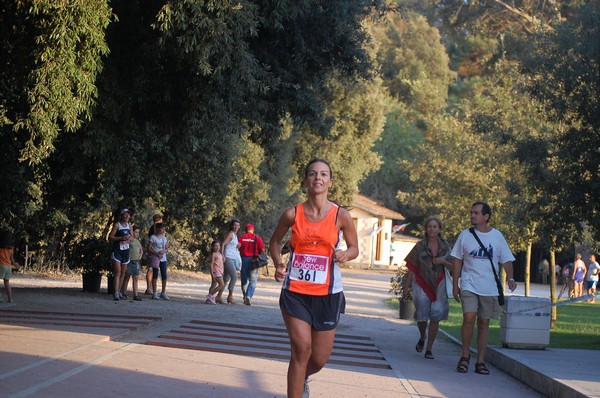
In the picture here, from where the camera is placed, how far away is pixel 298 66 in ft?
52.6

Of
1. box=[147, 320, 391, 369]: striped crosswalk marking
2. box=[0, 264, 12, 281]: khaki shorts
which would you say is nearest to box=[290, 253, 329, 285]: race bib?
box=[147, 320, 391, 369]: striped crosswalk marking

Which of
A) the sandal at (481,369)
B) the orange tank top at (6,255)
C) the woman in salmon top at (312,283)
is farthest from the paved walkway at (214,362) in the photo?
the woman in salmon top at (312,283)

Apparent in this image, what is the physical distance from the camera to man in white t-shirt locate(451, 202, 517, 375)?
38.3ft

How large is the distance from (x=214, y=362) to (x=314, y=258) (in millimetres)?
3857

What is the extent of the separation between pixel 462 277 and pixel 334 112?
31.1 m

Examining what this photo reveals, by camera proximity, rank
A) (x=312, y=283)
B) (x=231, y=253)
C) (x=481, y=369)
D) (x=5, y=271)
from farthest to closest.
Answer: (x=231, y=253) < (x=5, y=271) < (x=481, y=369) < (x=312, y=283)

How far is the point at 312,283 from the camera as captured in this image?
24.4 feet

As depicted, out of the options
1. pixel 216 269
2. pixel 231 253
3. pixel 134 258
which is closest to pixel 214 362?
pixel 134 258

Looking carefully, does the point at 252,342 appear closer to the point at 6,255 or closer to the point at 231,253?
the point at 6,255

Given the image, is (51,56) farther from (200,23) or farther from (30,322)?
(30,322)

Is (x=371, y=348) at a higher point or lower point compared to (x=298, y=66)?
lower

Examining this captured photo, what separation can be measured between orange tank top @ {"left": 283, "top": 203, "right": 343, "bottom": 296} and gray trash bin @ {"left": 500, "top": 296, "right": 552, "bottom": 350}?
6.29 meters

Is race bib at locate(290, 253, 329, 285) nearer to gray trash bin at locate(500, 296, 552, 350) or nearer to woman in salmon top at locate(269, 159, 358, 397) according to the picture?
woman in salmon top at locate(269, 159, 358, 397)

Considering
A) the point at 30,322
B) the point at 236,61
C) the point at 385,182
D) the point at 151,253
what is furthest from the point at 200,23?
the point at 385,182
